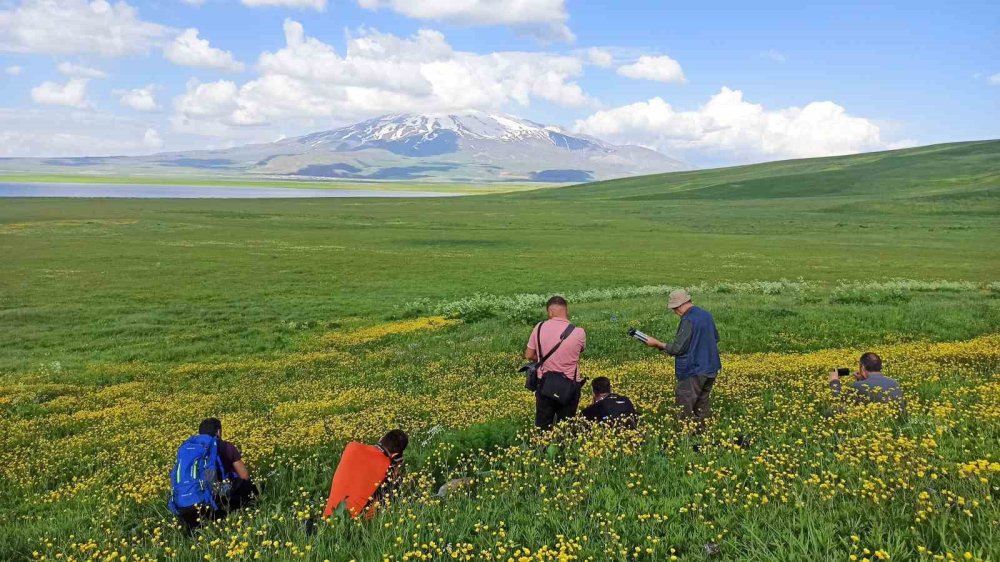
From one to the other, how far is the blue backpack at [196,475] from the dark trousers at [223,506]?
0.09 m

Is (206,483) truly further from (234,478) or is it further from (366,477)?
(366,477)

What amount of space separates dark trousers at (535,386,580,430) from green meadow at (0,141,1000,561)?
535mm

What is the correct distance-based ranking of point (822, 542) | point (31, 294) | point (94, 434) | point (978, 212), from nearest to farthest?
1. point (822, 542)
2. point (94, 434)
3. point (31, 294)
4. point (978, 212)

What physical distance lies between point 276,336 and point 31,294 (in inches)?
829

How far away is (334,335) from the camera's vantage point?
2477cm

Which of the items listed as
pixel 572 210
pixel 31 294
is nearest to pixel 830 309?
pixel 31 294

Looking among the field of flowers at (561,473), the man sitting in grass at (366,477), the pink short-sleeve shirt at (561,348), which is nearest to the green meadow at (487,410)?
the field of flowers at (561,473)

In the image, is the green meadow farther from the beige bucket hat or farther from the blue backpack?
the beige bucket hat

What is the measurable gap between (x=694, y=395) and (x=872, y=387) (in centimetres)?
260

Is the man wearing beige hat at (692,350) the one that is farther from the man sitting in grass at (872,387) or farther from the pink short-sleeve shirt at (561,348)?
the man sitting in grass at (872,387)

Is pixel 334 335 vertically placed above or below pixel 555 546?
below

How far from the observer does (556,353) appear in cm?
920

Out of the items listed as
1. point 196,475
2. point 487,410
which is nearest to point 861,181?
point 487,410

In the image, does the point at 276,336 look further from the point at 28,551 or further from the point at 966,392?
the point at 966,392
